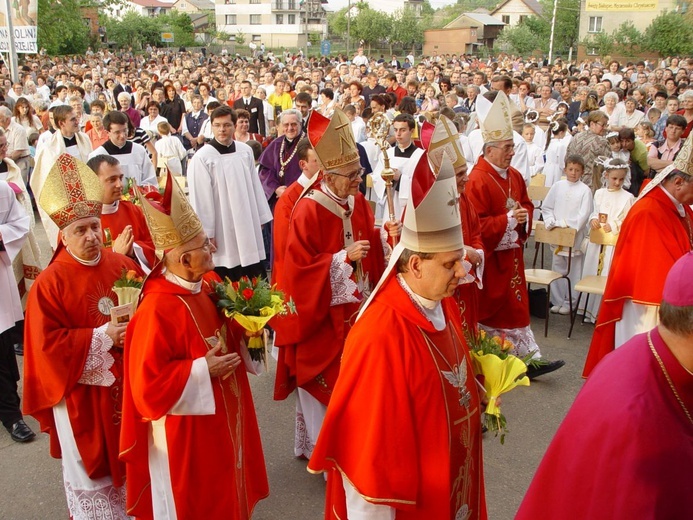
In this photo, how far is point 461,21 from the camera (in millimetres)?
84375

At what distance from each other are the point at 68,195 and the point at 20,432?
2.54m

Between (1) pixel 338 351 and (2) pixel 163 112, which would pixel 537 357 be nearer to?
(1) pixel 338 351

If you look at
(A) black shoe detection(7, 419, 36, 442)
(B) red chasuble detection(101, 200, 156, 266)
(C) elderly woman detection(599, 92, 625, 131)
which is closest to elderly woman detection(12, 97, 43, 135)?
(B) red chasuble detection(101, 200, 156, 266)

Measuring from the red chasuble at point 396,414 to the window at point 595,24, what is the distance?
2390 inches

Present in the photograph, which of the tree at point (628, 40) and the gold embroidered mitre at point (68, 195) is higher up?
the tree at point (628, 40)

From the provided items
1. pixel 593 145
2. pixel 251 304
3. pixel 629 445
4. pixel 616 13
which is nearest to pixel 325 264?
pixel 251 304

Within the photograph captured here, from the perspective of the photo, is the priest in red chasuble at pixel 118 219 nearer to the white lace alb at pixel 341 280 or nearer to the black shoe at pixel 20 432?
the white lace alb at pixel 341 280

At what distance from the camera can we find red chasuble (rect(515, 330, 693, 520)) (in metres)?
2.20

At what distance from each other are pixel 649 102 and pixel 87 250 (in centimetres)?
1772

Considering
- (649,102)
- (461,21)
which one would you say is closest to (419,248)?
(649,102)

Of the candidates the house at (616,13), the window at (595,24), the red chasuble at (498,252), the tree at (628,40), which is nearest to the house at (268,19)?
the window at (595,24)

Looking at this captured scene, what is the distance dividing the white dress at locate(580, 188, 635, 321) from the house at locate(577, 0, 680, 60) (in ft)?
158

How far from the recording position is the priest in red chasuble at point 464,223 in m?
5.00

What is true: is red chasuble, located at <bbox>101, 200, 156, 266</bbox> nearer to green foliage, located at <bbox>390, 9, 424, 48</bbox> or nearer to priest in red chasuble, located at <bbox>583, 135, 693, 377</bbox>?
priest in red chasuble, located at <bbox>583, 135, 693, 377</bbox>
